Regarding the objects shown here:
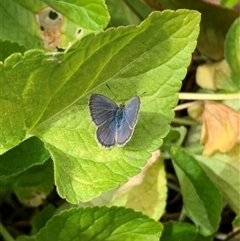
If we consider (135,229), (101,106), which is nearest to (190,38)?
(101,106)

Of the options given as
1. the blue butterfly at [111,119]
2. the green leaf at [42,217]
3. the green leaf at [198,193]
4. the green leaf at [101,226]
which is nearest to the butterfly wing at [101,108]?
the blue butterfly at [111,119]

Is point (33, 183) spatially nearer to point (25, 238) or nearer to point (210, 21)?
point (25, 238)

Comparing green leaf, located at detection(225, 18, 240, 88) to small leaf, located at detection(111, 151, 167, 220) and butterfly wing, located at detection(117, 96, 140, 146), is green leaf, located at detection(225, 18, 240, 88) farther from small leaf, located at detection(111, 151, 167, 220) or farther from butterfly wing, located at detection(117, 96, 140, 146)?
butterfly wing, located at detection(117, 96, 140, 146)

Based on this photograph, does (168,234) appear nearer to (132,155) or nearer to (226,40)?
(132,155)

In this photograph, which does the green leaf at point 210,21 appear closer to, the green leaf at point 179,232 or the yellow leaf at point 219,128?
the yellow leaf at point 219,128

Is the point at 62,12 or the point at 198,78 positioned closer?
the point at 62,12
